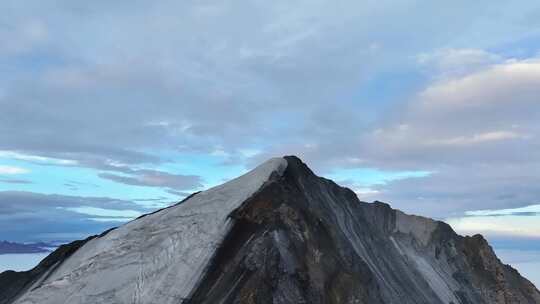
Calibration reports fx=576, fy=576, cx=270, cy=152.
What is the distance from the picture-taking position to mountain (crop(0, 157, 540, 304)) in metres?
18.4

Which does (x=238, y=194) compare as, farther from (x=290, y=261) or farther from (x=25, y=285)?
(x=25, y=285)

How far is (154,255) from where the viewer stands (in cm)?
2038

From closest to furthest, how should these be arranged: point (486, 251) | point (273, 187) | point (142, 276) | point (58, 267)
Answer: point (142, 276), point (273, 187), point (58, 267), point (486, 251)

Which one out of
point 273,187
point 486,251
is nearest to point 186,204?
→ point 273,187

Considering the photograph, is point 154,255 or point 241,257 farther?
point 154,255

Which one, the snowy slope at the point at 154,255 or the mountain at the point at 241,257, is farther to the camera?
the snowy slope at the point at 154,255

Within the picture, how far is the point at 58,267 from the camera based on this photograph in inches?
907

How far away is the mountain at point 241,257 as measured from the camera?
18.4 meters

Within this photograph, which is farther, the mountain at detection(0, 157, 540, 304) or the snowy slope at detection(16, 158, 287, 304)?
the snowy slope at detection(16, 158, 287, 304)

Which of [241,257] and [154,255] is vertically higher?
[154,255]

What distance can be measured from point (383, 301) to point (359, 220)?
7.00 metres

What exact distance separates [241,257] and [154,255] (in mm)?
3545

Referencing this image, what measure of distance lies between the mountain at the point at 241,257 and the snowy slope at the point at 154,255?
0.14ft

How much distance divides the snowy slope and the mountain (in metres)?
0.04
